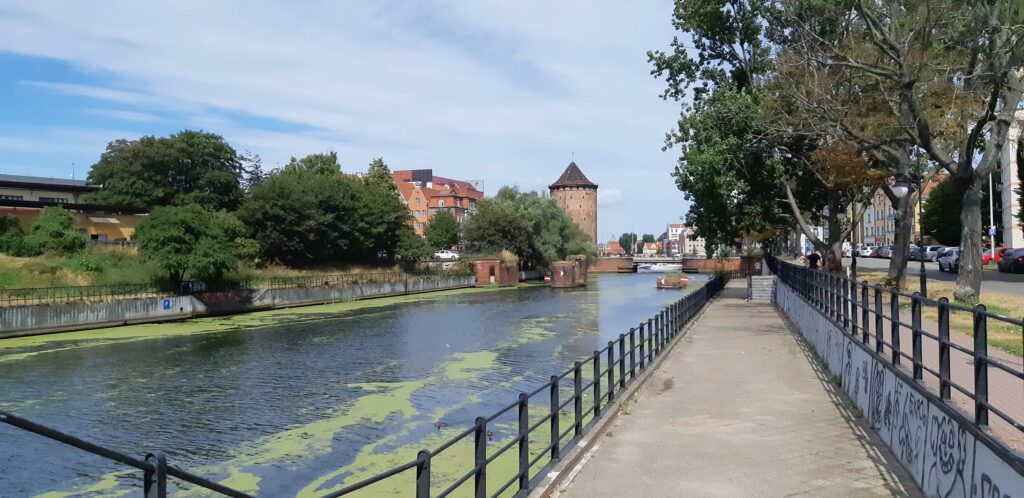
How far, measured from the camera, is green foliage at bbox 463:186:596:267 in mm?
92375

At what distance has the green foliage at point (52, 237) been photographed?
4712cm

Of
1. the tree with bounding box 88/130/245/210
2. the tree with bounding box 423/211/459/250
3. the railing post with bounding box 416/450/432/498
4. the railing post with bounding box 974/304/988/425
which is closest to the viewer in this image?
the railing post with bounding box 416/450/432/498

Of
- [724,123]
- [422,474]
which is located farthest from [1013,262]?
[422,474]

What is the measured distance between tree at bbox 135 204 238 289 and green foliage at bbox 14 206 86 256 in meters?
5.27

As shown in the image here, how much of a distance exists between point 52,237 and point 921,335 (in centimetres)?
5136

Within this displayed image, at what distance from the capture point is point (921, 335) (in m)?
8.63

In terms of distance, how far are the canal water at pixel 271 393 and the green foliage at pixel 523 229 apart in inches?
1937

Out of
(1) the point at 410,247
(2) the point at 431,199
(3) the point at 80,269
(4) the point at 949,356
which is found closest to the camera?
(4) the point at 949,356

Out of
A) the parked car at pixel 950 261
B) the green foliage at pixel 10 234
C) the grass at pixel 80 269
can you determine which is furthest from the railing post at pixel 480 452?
the green foliage at pixel 10 234

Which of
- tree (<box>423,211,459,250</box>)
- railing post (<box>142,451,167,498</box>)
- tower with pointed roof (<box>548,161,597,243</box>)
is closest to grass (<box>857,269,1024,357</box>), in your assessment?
railing post (<box>142,451,167,498</box>)

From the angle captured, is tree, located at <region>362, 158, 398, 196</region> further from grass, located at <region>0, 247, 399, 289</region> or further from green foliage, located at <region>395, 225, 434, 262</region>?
grass, located at <region>0, 247, 399, 289</region>

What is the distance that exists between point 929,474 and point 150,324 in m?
41.9

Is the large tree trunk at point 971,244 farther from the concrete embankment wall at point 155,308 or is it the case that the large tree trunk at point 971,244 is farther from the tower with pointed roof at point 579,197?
the tower with pointed roof at point 579,197

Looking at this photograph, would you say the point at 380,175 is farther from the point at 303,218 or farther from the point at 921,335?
the point at 921,335
